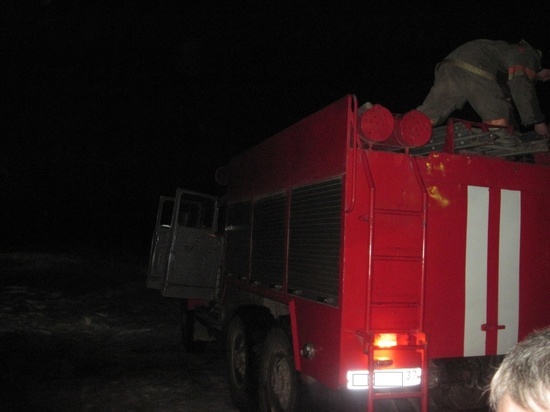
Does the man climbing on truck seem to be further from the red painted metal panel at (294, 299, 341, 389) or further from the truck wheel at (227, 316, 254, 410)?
the truck wheel at (227, 316, 254, 410)

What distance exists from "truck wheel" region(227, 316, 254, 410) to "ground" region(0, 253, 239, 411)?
23cm

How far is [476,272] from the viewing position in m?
4.23

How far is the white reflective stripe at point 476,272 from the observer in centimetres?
418

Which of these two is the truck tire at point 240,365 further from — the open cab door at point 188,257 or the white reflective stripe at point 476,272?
the white reflective stripe at point 476,272

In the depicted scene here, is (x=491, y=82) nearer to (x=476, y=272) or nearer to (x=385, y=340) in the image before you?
(x=476, y=272)

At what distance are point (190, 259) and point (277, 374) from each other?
3.35 meters

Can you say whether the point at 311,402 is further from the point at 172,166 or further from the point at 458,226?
the point at 172,166

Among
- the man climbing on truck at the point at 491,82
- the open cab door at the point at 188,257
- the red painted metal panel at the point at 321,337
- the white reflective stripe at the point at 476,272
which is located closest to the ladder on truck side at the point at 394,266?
the red painted metal panel at the point at 321,337

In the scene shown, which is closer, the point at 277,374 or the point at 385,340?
the point at 385,340

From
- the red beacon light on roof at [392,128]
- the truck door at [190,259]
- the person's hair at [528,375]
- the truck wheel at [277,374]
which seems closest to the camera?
the person's hair at [528,375]

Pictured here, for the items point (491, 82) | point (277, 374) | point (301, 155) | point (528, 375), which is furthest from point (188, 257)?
point (528, 375)

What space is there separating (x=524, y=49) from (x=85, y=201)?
6235 centimetres

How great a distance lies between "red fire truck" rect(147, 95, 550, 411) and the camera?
12.4ft

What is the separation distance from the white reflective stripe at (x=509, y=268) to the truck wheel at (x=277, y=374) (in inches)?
74.4
